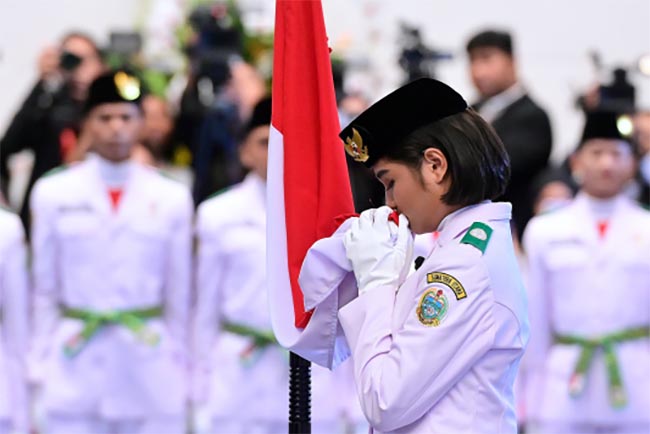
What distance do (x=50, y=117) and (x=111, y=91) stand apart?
939mm

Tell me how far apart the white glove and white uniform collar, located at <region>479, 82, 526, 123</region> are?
445 cm

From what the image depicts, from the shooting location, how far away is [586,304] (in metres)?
6.59

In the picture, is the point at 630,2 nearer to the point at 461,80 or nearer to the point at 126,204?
the point at 461,80

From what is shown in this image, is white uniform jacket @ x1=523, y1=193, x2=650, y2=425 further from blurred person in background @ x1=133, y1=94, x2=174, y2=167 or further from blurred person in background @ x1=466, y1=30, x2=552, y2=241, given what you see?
blurred person in background @ x1=133, y1=94, x2=174, y2=167

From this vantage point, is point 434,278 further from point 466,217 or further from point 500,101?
point 500,101

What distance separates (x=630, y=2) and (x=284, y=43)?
310 inches

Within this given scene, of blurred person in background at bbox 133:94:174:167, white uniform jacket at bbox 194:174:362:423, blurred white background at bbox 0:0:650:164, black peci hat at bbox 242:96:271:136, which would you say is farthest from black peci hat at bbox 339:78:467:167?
blurred white background at bbox 0:0:650:164

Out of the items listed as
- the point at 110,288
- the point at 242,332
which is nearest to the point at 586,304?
the point at 242,332

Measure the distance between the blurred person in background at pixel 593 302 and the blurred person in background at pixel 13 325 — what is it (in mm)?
2154

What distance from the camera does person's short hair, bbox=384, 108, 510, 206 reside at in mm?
3146

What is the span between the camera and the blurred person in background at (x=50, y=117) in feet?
24.5

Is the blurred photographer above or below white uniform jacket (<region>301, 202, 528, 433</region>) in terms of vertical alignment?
above

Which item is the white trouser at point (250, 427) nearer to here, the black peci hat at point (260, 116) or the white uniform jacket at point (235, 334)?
the white uniform jacket at point (235, 334)

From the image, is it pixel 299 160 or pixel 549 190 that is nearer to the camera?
pixel 299 160
